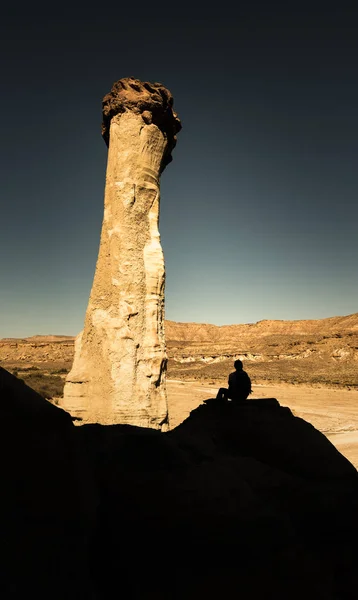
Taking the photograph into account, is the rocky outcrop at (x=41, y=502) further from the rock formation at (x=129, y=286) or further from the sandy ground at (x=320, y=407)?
the sandy ground at (x=320, y=407)

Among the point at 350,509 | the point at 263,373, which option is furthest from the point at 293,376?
the point at 350,509

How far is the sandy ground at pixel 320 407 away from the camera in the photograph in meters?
14.8

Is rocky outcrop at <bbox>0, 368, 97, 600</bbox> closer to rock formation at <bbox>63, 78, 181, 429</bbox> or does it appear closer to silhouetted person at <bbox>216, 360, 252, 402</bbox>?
silhouetted person at <bbox>216, 360, 252, 402</bbox>

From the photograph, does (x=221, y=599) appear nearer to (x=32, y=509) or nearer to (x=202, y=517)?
(x=202, y=517)

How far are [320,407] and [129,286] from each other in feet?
64.8

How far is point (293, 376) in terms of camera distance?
45.3 metres

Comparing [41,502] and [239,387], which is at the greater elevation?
[239,387]

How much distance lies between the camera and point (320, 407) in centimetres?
2403

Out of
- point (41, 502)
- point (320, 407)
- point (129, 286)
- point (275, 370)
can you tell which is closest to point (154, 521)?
point (41, 502)

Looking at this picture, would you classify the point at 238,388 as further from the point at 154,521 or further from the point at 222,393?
the point at 154,521

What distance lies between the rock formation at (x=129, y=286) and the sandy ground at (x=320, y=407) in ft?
22.9

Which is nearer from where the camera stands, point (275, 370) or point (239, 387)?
point (239, 387)

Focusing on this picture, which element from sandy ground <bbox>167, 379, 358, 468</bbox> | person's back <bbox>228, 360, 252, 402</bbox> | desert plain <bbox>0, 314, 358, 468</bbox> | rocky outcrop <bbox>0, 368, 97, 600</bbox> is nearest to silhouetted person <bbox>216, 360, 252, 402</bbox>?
person's back <bbox>228, 360, 252, 402</bbox>

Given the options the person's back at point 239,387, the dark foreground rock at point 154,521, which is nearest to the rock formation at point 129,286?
the person's back at point 239,387
